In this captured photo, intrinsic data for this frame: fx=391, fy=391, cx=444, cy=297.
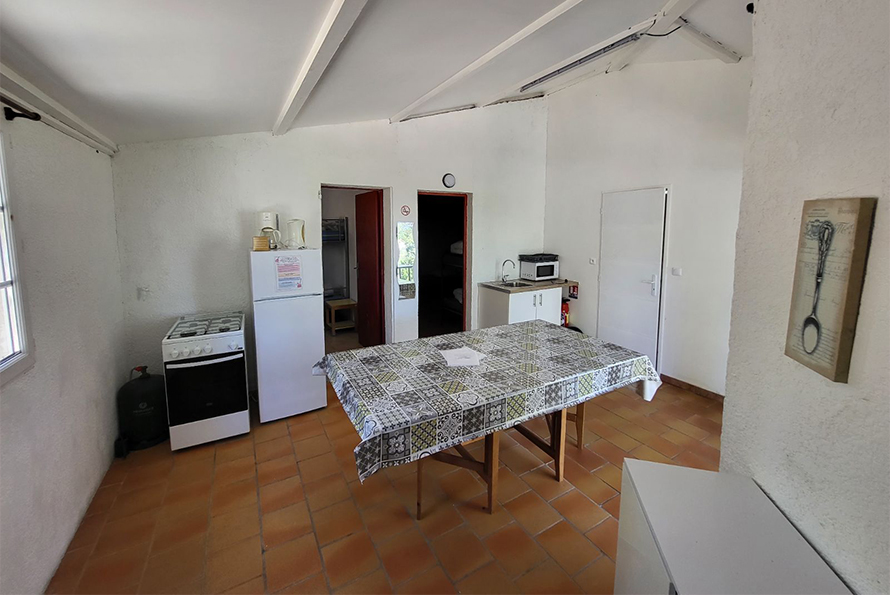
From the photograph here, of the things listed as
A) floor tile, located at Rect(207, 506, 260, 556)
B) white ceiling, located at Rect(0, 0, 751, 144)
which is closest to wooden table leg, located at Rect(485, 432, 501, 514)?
floor tile, located at Rect(207, 506, 260, 556)

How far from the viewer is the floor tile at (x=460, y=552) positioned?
1911mm

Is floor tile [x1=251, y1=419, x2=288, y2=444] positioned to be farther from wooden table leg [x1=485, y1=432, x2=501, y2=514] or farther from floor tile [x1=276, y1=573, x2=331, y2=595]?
wooden table leg [x1=485, y1=432, x2=501, y2=514]

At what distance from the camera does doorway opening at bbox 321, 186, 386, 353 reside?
4.70m

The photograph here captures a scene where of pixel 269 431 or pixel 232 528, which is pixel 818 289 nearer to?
pixel 232 528

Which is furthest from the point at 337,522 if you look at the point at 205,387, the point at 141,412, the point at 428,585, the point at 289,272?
the point at 289,272

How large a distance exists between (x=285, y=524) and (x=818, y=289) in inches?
101

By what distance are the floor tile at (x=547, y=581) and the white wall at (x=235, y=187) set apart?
9.84 feet

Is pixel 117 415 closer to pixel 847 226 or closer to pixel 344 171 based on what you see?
pixel 344 171

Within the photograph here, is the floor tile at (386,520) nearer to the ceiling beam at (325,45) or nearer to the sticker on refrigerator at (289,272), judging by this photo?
the sticker on refrigerator at (289,272)

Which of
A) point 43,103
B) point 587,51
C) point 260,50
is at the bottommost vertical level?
point 43,103

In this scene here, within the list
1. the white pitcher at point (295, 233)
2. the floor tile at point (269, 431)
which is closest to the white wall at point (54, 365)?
the floor tile at point (269, 431)

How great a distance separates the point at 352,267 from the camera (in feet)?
21.5

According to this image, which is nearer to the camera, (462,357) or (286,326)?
(462,357)

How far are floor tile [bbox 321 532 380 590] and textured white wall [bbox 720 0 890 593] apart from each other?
1666 mm
